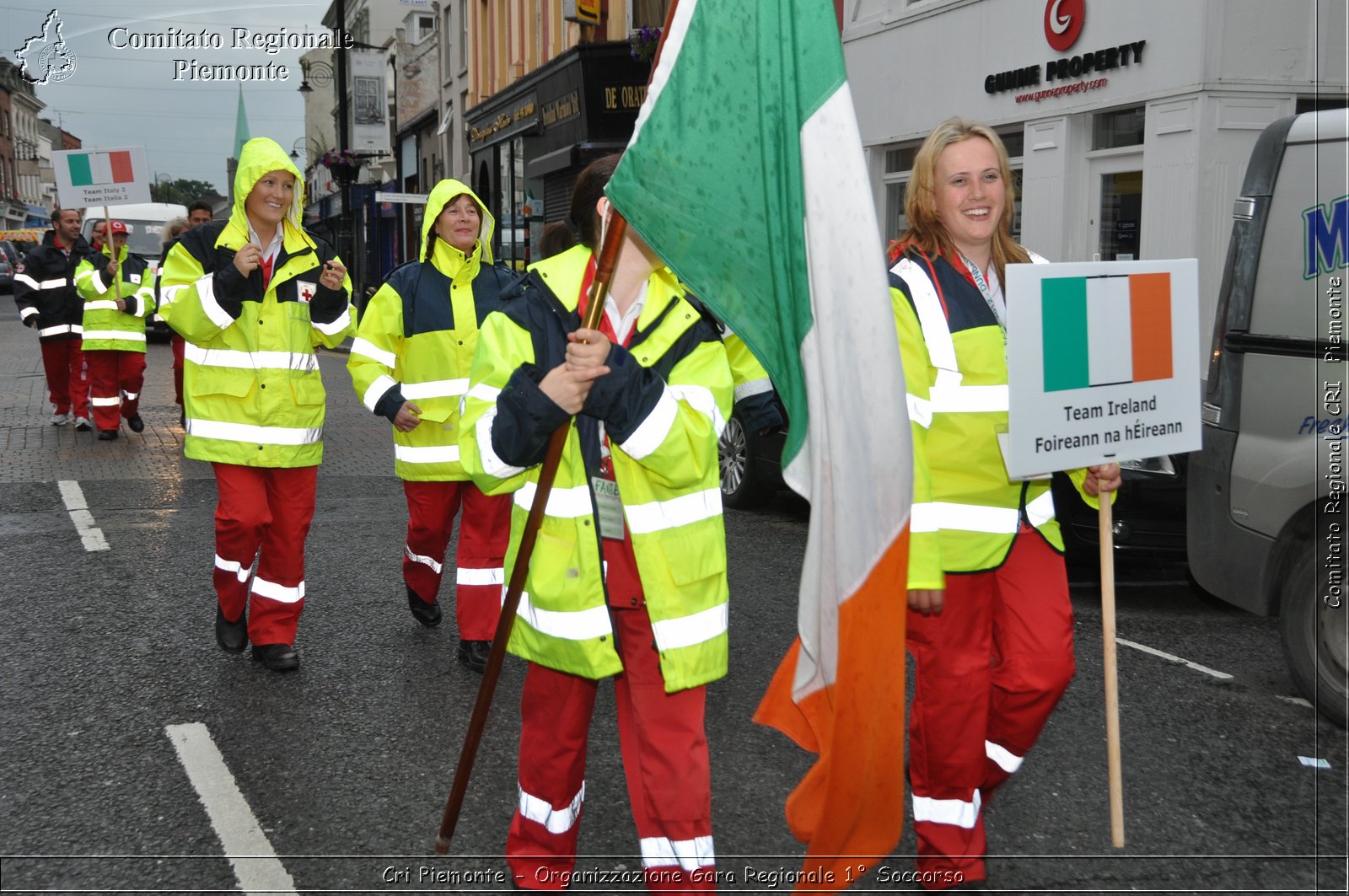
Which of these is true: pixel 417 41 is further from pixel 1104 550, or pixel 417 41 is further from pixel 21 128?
pixel 21 128

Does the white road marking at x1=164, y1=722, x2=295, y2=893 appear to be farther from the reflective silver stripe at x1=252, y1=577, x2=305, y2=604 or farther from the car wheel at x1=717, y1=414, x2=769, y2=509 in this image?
the car wheel at x1=717, y1=414, x2=769, y2=509

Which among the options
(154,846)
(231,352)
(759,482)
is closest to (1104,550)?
(154,846)

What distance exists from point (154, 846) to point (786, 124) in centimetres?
265

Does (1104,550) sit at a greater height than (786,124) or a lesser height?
lesser

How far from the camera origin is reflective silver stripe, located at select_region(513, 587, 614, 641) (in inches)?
126

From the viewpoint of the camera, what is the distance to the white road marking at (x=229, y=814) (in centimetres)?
368

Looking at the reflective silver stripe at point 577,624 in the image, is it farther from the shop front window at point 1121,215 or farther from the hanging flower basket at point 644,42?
the hanging flower basket at point 644,42

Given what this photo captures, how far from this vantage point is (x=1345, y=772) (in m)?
4.63

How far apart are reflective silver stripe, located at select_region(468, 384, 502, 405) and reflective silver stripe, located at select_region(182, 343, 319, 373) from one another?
8.12ft

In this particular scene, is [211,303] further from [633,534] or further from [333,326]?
[633,534]

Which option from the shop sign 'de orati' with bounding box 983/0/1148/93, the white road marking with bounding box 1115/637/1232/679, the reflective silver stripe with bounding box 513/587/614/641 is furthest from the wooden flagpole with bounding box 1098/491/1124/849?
the shop sign 'de orati' with bounding box 983/0/1148/93

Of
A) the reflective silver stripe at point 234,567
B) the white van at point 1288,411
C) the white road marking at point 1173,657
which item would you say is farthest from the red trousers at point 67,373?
the white van at point 1288,411

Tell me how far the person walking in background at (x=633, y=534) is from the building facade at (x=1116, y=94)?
311 inches

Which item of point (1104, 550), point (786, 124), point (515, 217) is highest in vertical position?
point (515, 217)
